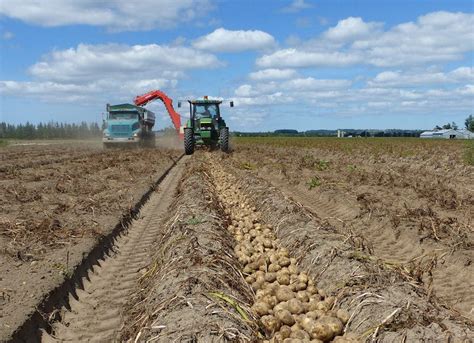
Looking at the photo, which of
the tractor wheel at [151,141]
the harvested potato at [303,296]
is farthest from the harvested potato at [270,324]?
the tractor wheel at [151,141]

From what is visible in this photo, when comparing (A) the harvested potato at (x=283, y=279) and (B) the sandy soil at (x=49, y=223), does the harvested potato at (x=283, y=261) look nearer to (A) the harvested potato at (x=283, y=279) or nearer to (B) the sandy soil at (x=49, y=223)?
(A) the harvested potato at (x=283, y=279)

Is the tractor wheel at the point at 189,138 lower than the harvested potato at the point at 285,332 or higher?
higher

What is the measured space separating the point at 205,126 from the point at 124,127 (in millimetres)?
6276

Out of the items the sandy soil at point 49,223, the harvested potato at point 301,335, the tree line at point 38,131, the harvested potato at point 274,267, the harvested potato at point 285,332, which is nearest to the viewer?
the harvested potato at point 301,335

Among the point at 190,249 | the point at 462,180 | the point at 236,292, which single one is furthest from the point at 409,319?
the point at 462,180

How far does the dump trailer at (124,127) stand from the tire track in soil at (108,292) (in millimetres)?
19720

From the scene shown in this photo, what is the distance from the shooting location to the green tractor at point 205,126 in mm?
24734

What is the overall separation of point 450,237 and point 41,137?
268 ft

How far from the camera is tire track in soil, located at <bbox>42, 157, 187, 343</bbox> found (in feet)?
15.5

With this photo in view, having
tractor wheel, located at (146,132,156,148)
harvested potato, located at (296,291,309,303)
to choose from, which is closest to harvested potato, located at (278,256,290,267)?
harvested potato, located at (296,291,309,303)

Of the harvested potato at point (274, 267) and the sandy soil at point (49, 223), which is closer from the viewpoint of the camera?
the sandy soil at point (49, 223)

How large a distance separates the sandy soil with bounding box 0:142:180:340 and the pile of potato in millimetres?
2250

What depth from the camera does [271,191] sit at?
10766 mm

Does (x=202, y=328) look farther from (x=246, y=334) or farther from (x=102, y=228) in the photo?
(x=102, y=228)
